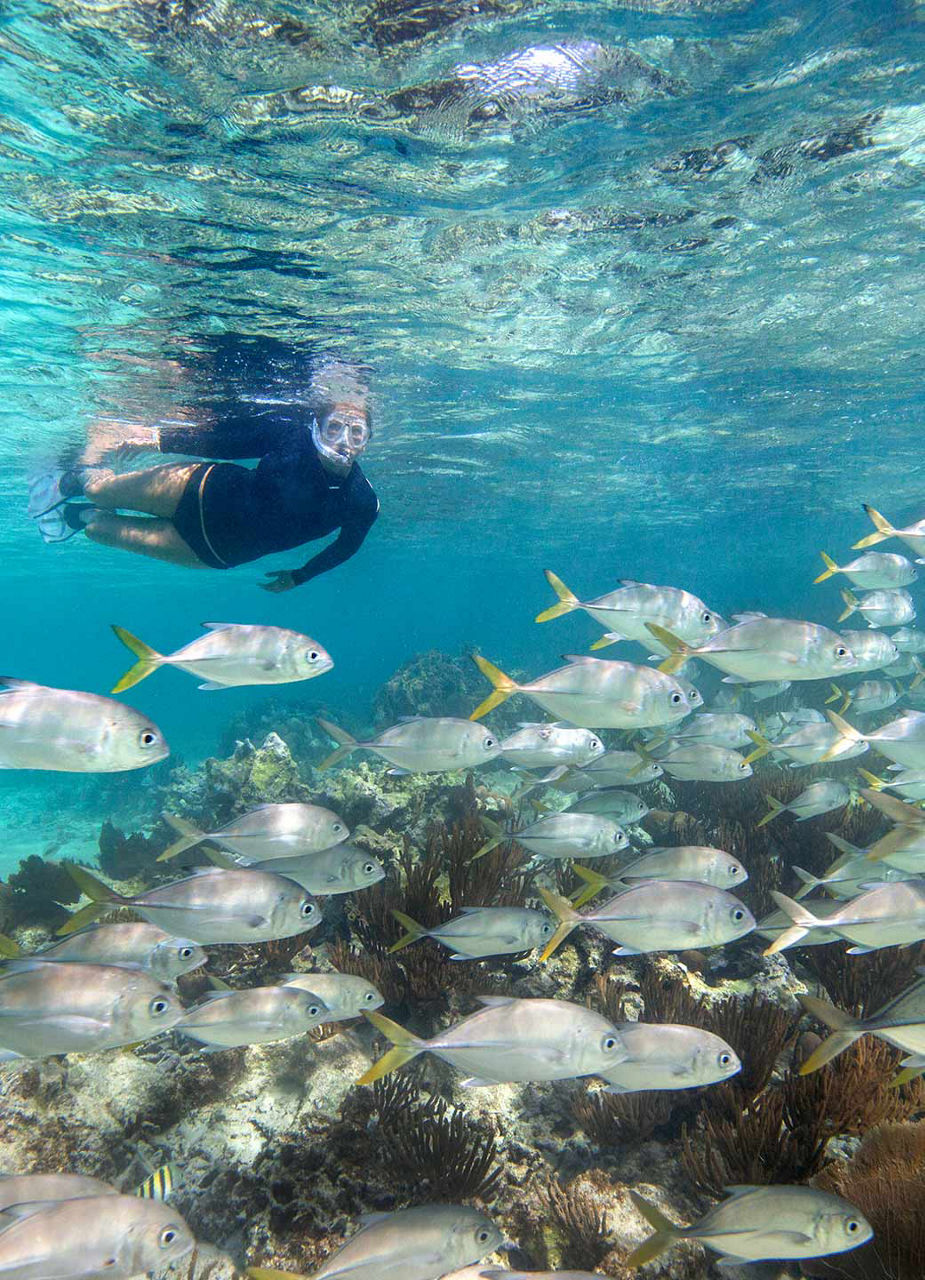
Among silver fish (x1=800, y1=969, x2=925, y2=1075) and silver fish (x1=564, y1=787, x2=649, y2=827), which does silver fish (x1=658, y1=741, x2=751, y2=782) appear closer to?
silver fish (x1=564, y1=787, x2=649, y2=827)

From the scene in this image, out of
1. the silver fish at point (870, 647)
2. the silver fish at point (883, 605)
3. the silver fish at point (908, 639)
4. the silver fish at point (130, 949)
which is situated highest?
the silver fish at point (883, 605)

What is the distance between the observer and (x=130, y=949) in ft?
13.4

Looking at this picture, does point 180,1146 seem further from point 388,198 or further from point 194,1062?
point 388,198

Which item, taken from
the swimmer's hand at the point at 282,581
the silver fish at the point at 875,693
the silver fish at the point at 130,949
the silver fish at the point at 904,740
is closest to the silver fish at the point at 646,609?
the silver fish at the point at 904,740

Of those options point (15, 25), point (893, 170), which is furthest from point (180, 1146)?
point (893, 170)

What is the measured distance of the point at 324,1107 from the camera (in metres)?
4.40

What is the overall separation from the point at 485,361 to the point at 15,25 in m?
10.2

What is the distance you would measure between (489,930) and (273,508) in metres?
5.30

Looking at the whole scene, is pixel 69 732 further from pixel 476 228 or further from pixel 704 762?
pixel 476 228

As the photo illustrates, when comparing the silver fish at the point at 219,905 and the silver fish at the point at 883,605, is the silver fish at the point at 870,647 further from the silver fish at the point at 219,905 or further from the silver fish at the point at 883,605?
the silver fish at the point at 219,905

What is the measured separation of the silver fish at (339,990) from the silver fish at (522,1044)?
0.95 m

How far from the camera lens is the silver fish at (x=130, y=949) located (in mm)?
4051

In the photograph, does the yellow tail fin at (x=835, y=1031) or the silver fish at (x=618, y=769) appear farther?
the silver fish at (x=618, y=769)

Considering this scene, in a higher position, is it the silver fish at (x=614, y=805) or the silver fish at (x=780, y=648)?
the silver fish at (x=780, y=648)
